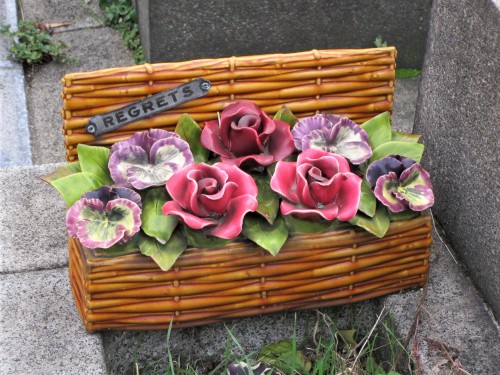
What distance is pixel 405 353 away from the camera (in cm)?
228

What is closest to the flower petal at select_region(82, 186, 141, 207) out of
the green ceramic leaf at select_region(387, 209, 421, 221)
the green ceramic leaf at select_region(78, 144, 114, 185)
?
the green ceramic leaf at select_region(78, 144, 114, 185)

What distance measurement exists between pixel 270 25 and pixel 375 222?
6.14ft

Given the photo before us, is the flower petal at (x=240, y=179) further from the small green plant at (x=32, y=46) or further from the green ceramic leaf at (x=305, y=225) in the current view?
the small green plant at (x=32, y=46)

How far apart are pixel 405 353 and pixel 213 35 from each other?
1977 mm

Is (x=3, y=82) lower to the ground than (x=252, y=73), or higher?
lower

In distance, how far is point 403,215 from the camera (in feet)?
7.36

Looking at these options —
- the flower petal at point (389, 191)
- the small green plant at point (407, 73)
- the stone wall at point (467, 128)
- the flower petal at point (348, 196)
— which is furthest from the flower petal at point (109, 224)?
the small green plant at point (407, 73)

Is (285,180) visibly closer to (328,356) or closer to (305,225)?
(305,225)

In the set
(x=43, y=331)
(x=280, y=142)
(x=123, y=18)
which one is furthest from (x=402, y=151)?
(x=123, y=18)

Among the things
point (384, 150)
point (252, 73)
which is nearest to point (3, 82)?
point (252, 73)

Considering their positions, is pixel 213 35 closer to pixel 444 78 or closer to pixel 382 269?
pixel 444 78

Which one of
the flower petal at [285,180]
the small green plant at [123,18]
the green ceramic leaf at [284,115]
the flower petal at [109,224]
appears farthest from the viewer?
the small green plant at [123,18]

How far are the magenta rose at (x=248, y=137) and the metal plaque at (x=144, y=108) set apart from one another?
0.33 ft

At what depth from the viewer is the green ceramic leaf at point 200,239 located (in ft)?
7.01
